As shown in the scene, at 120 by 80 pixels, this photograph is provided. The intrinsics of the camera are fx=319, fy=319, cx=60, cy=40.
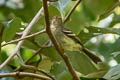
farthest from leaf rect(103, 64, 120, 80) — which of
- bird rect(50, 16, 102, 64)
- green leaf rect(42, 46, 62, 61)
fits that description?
green leaf rect(42, 46, 62, 61)

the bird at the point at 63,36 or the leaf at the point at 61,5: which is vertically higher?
the leaf at the point at 61,5

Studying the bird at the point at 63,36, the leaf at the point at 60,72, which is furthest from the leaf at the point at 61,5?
the leaf at the point at 60,72

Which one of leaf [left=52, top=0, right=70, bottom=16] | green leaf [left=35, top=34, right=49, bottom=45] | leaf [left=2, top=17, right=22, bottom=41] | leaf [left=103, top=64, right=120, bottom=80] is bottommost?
leaf [left=103, top=64, right=120, bottom=80]

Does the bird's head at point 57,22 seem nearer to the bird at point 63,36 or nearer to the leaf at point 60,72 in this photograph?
the bird at point 63,36

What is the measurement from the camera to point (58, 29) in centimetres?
60

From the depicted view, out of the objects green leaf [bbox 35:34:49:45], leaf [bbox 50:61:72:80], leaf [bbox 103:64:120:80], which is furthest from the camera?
green leaf [bbox 35:34:49:45]

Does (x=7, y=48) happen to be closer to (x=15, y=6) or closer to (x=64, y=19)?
(x=15, y=6)

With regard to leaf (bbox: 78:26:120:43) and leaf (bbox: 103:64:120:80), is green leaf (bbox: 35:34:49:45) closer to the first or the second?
leaf (bbox: 78:26:120:43)

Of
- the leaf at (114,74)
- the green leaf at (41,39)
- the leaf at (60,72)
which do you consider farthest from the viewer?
the green leaf at (41,39)

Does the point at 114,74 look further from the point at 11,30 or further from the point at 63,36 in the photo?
the point at 11,30

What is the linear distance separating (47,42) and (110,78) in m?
0.25

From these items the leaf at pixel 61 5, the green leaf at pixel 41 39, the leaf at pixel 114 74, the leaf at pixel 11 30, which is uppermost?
the leaf at pixel 61 5

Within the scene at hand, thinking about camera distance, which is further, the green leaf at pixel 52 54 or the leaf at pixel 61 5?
the green leaf at pixel 52 54

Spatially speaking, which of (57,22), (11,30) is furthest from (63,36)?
(11,30)
